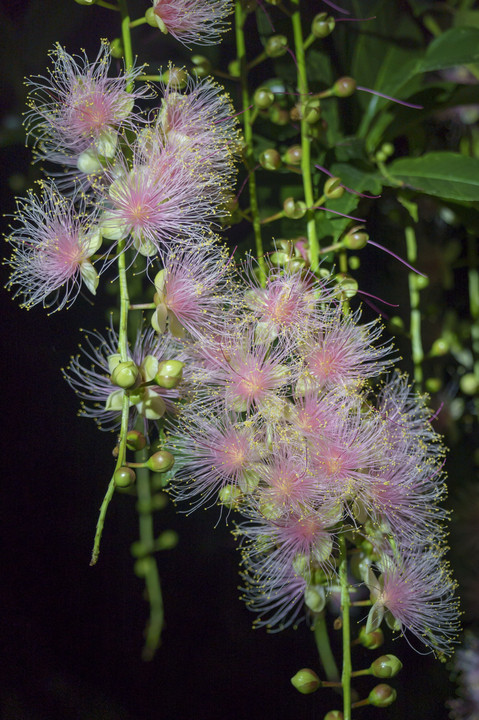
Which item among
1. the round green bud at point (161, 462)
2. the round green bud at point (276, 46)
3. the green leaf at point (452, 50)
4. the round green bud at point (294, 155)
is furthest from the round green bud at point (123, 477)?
the green leaf at point (452, 50)

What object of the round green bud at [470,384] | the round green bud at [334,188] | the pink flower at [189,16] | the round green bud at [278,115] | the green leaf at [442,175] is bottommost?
the round green bud at [470,384]

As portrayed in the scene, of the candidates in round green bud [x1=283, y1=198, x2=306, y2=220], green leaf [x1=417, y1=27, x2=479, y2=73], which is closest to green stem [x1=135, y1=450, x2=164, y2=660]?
round green bud [x1=283, y1=198, x2=306, y2=220]

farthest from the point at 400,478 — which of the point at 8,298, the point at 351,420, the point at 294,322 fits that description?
the point at 8,298

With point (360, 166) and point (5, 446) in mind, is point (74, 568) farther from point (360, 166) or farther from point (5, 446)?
point (360, 166)

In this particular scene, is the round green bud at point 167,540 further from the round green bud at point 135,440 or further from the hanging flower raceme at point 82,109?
the hanging flower raceme at point 82,109

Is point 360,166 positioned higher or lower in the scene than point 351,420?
higher

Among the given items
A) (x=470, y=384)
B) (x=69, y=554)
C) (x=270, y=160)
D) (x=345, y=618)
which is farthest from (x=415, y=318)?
(x=69, y=554)

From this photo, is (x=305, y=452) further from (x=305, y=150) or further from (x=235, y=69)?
(x=235, y=69)
